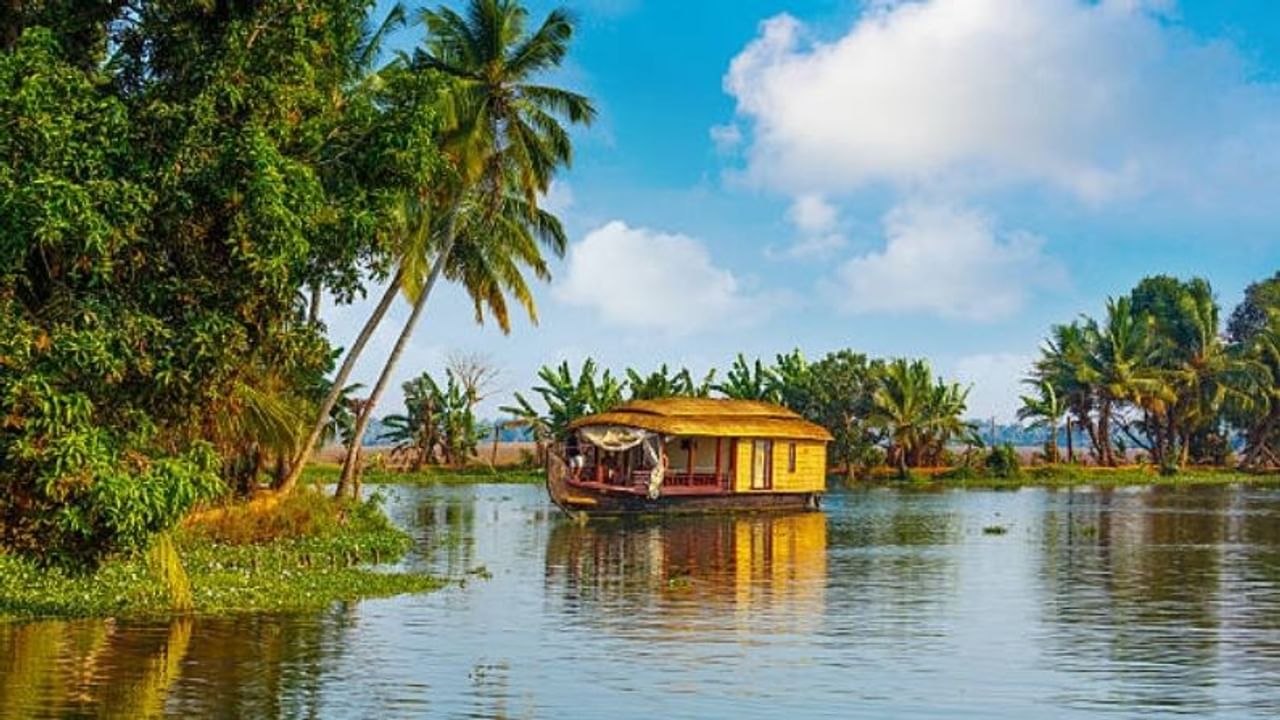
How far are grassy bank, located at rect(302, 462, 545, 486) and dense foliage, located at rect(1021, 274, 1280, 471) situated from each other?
28968mm

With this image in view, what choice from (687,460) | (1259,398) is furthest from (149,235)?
(1259,398)

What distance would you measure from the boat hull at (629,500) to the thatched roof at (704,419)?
207cm

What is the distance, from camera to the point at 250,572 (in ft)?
77.5

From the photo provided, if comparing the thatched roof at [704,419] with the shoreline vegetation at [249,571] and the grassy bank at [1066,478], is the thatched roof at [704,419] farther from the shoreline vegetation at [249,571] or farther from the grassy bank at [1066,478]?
the grassy bank at [1066,478]

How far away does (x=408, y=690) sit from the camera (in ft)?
49.0

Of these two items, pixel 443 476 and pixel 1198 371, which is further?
pixel 1198 371

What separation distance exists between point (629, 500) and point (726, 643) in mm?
25549

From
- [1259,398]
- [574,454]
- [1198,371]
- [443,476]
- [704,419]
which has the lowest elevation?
[443,476]

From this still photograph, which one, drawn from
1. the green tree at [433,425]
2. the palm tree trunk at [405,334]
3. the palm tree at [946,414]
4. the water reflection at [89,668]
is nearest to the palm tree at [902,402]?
the palm tree at [946,414]

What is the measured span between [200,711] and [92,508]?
2.60 m

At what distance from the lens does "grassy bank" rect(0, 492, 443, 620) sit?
19609mm

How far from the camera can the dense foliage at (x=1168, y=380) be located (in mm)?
79250

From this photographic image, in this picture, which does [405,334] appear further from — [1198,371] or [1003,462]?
[1198,371]

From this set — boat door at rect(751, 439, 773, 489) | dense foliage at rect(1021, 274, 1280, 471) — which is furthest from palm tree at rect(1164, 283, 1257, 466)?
boat door at rect(751, 439, 773, 489)
